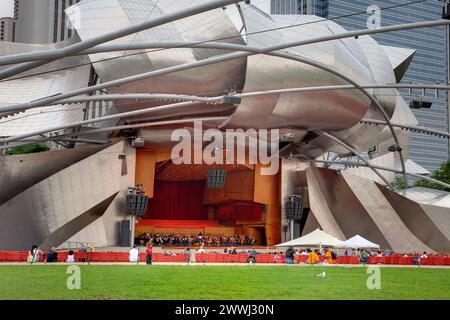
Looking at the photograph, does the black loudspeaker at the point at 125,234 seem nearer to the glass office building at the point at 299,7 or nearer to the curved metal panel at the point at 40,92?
the curved metal panel at the point at 40,92

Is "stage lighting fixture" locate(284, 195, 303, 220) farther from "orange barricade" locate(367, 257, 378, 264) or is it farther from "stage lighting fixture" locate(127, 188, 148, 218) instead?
"orange barricade" locate(367, 257, 378, 264)

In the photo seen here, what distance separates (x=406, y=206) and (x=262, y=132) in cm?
1407

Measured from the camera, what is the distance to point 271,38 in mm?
39344

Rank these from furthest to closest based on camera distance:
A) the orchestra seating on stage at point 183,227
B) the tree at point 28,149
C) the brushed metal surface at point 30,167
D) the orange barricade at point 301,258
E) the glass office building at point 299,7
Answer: the glass office building at point 299,7 < the tree at point 28,149 < the orchestra seating on stage at point 183,227 < the brushed metal surface at point 30,167 < the orange barricade at point 301,258

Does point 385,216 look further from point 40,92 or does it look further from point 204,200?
point 40,92

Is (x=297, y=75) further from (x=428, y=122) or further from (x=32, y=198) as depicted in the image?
(x=428, y=122)

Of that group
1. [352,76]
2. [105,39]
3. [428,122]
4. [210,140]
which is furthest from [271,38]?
[428,122]

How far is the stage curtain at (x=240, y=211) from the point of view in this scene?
2112 inches

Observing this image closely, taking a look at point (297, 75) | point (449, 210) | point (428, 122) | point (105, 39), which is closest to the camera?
point (105, 39)

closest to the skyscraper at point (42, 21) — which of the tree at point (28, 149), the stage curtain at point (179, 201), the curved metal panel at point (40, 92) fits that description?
the tree at point (28, 149)

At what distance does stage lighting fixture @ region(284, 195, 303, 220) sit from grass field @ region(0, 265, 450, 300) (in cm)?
2700

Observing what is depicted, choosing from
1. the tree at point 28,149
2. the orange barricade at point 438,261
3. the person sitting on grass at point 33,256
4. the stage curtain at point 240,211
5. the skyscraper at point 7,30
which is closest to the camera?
the person sitting on grass at point 33,256

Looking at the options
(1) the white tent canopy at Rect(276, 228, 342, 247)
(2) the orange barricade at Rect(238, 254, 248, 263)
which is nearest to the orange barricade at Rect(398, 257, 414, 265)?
(1) the white tent canopy at Rect(276, 228, 342, 247)

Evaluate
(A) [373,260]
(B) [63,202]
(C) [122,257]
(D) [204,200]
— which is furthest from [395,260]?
(D) [204,200]
